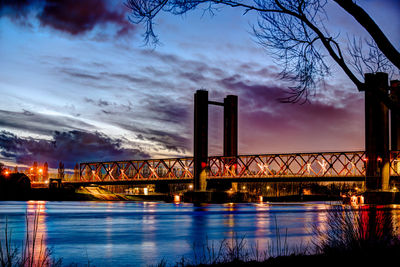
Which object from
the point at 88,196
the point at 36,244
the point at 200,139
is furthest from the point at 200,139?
the point at 36,244

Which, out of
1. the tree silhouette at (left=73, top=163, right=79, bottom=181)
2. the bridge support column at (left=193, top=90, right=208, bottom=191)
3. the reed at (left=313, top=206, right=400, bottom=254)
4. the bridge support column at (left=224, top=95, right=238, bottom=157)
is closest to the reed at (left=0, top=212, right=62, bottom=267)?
the reed at (left=313, top=206, right=400, bottom=254)

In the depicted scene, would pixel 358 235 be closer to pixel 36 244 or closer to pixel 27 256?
pixel 27 256

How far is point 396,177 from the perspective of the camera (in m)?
88.2

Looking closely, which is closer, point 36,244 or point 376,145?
point 36,244

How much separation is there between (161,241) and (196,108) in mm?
82313

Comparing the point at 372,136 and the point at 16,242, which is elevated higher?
the point at 372,136

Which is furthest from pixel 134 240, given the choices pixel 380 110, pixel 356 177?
pixel 356 177

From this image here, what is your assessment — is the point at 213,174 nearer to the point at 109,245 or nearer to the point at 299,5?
the point at 109,245

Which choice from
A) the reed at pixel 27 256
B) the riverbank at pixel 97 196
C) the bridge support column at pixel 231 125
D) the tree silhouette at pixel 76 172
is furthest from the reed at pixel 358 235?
the tree silhouette at pixel 76 172

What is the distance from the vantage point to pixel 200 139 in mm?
100750

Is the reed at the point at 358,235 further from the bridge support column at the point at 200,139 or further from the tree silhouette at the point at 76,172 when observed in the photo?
the tree silhouette at the point at 76,172

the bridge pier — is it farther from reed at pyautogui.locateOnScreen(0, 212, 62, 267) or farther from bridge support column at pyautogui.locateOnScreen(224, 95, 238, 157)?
reed at pyautogui.locateOnScreen(0, 212, 62, 267)

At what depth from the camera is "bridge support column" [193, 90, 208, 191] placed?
99250mm

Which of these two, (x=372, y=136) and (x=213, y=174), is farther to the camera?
(x=213, y=174)
